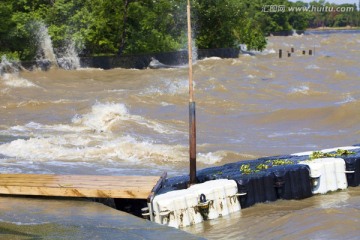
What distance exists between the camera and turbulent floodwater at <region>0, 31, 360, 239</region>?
12.8m

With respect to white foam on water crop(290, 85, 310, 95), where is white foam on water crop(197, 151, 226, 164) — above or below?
above

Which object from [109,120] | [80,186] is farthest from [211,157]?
[109,120]

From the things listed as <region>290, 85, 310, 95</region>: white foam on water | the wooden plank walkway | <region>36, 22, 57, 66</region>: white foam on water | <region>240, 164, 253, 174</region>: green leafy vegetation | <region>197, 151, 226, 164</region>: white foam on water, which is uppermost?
<region>36, 22, 57, 66</region>: white foam on water

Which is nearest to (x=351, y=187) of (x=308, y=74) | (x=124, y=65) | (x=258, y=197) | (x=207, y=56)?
(x=258, y=197)

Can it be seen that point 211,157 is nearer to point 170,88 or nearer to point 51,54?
point 170,88

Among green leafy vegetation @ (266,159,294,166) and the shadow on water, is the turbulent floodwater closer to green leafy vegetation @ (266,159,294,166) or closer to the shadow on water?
Answer: green leafy vegetation @ (266,159,294,166)

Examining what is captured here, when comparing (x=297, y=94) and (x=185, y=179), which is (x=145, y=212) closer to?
(x=185, y=179)

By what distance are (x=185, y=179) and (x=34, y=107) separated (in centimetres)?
1902

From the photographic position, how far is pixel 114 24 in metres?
51.8

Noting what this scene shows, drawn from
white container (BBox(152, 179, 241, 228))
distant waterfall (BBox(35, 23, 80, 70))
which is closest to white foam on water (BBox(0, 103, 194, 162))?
white container (BBox(152, 179, 241, 228))

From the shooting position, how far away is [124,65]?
166 ft

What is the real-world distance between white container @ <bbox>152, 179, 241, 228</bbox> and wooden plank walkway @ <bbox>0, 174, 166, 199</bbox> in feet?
1.05

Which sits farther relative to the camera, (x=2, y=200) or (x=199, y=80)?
(x=199, y=80)

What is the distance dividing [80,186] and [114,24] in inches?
1614
